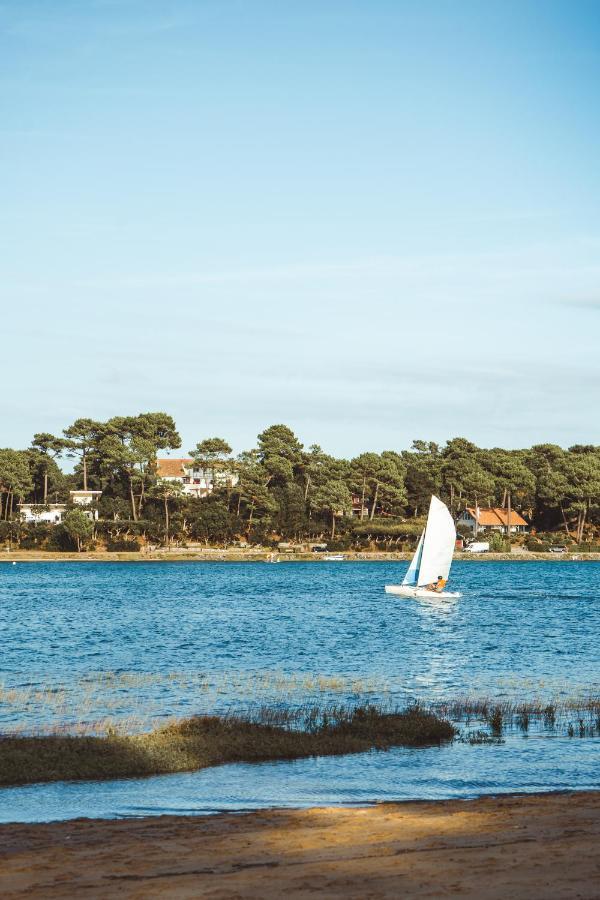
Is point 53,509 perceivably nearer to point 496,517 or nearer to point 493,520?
point 493,520

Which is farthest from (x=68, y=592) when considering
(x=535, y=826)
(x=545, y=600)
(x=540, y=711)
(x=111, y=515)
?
(x=535, y=826)

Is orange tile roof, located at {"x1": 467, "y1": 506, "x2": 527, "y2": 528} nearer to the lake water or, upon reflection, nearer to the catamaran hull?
the lake water

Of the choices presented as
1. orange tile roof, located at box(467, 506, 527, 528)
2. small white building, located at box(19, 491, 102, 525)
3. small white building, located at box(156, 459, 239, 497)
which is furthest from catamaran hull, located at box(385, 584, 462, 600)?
orange tile roof, located at box(467, 506, 527, 528)

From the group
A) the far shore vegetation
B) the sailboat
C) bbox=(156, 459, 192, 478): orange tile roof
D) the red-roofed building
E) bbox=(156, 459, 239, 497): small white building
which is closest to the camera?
the far shore vegetation

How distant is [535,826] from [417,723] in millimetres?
8950

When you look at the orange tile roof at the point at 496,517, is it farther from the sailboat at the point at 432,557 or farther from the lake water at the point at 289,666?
the sailboat at the point at 432,557

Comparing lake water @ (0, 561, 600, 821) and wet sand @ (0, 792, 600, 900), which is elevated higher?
wet sand @ (0, 792, 600, 900)

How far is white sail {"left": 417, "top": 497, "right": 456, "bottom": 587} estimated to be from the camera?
7675cm

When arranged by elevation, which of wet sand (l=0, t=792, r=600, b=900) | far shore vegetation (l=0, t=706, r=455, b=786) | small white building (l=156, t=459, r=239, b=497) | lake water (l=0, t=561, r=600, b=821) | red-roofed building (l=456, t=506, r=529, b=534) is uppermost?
small white building (l=156, t=459, r=239, b=497)

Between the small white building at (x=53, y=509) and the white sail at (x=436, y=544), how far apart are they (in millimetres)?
82695

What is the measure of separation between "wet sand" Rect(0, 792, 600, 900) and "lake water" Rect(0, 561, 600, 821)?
1886mm

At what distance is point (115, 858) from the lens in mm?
13086

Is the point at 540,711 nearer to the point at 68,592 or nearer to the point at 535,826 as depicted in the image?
the point at 535,826

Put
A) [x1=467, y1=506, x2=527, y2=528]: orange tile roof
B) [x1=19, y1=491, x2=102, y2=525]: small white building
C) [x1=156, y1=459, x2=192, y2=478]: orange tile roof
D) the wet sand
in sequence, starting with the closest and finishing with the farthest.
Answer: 1. the wet sand
2. [x1=19, y1=491, x2=102, y2=525]: small white building
3. [x1=467, y1=506, x2=527, y2=528]: orange tile roof
4. [x1=156, y1=459, x2=192, y2=478]: orange tile roof
